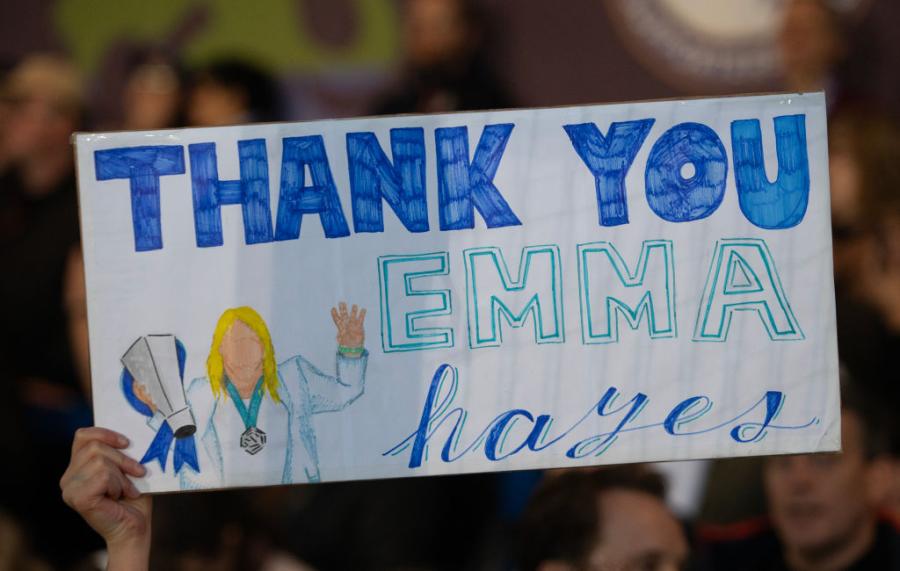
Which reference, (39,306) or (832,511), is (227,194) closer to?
(832,511)

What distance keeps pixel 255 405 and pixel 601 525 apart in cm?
80

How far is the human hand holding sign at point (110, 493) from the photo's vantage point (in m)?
1.97

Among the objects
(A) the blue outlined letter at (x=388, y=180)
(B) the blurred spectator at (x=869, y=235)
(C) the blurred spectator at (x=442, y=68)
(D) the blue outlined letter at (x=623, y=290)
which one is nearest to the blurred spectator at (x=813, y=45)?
(B) the blurred spectator at (x=869, y=235)

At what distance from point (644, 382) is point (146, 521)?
2.74ft

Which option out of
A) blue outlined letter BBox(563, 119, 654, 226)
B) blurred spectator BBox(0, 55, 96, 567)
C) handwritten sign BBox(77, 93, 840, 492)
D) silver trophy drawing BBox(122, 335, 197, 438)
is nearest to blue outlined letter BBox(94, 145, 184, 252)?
handwritten sign BBox(77, 93, 840, 492)

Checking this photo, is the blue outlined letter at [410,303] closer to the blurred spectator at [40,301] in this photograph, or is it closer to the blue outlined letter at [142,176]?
the blue outlined letter at [142,176]

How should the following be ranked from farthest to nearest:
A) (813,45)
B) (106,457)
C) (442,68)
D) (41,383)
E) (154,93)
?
(154,93)
(442,68)
(813,45)
(41,383)
(106,457)

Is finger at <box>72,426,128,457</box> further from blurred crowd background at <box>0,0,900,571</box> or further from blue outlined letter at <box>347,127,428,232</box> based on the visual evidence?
blurred crowd background at <box>0,0,900,571</box>

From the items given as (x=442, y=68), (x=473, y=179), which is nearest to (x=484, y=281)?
(x=473, y=179)

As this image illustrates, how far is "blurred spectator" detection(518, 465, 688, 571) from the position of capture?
2.43 m

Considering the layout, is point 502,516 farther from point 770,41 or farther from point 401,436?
point 770,41

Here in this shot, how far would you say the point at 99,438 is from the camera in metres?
1.99

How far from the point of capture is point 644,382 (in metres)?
2.05

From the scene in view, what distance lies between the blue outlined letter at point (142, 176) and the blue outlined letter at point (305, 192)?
0.19 metres
